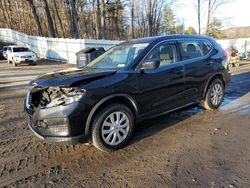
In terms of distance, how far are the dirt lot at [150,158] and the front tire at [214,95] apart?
45 centimetres

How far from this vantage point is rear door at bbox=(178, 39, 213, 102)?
222 inches

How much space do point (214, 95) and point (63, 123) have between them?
3.89 metres

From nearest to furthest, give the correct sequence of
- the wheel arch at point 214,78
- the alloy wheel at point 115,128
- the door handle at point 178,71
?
the alloy wheel at point 115,128, the door handle at point 178,71, the wheel arch at point 214,78

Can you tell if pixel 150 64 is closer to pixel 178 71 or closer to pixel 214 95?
pixel 178 71

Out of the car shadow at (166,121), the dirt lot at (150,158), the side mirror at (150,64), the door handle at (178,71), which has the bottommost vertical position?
the dirt lot at (150,158)

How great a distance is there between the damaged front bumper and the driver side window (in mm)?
1705

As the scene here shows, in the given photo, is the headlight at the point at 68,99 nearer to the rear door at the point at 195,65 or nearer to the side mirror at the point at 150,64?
the side mirror at the point at 150,64

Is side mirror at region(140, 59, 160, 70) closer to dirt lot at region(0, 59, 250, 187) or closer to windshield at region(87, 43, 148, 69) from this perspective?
windshield at region(87, 43, 148, 69)

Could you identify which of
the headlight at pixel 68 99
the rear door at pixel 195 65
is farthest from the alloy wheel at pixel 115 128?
the rear door at pixel 195 65

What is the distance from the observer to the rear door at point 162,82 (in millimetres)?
4801

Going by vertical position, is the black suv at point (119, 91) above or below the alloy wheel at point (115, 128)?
above

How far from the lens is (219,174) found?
356 centimetres

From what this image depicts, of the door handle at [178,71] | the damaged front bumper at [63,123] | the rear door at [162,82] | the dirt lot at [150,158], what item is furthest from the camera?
the door handle at [178,71]

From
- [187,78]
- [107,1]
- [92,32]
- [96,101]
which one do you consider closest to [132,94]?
[96,101]
